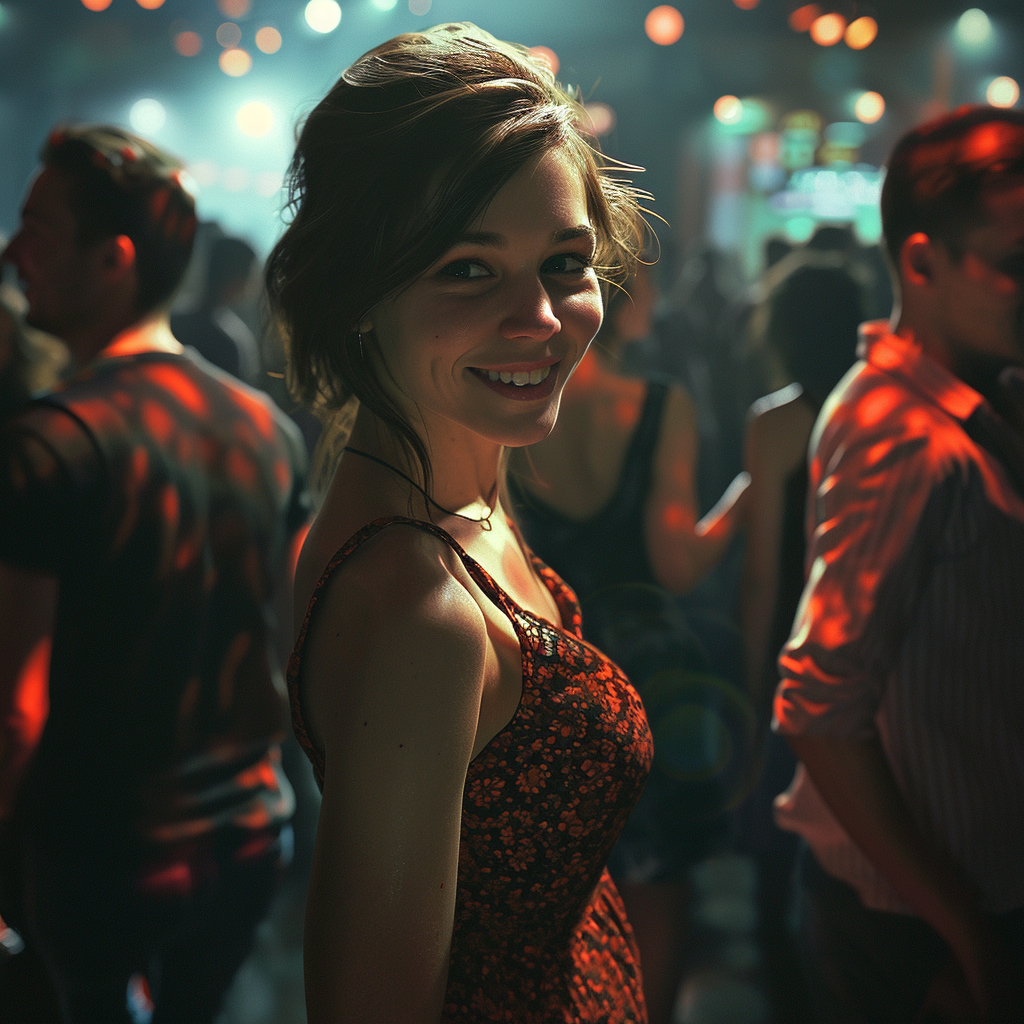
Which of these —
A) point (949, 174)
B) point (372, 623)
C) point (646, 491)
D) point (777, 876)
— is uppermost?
point (949, 174)

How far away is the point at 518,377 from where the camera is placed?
0.79 meters

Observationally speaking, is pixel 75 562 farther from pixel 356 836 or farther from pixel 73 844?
pixel 356 836

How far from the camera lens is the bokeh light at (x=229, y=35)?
6992 millimetres

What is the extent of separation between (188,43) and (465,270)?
8932 millimetres

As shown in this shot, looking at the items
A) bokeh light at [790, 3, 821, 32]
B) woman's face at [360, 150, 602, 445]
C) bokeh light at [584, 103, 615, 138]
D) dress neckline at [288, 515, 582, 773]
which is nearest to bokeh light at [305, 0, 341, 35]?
bokeh light at [584, 103, 615, 138]

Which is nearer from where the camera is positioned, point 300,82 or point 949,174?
point 949,174

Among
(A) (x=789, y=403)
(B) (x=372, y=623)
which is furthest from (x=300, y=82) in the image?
(B) (x=372, y=623)

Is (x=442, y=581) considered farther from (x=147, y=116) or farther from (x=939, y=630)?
(x=147, y=116)

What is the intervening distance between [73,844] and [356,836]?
1.02 meters

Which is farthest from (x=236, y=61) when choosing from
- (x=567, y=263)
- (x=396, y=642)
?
(x=396, y=642)

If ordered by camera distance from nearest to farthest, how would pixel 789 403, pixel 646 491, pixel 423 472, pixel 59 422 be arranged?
1. pixel 423 472
2. pixel 59 422
3. pixel 646 491
4. pixel 789 403

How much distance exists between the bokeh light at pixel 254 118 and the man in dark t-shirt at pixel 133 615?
25.9 ft

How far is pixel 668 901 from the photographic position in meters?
1.80

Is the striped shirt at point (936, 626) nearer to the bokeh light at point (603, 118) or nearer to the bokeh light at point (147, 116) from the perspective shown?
Result: the bokeh light at point (603, 118)
